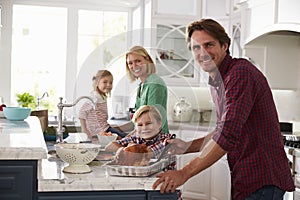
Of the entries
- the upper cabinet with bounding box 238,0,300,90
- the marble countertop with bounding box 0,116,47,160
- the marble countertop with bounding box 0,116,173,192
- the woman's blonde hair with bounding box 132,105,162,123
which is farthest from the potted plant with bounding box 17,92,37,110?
the woman's blonde hair with bounding box 132,105,162,123

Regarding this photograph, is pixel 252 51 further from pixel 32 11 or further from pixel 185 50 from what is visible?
pixel 32 11

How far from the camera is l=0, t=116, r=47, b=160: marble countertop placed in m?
1.85

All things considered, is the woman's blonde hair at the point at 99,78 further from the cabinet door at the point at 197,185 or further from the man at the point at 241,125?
the cabinet door at the point at 197,185

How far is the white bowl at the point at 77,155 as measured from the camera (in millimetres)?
1886

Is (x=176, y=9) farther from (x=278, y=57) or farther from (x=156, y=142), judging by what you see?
(x=156, y=142)

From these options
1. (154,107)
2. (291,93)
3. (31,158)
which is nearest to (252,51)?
(291,93)

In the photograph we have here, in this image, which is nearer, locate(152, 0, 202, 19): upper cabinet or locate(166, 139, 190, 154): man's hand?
locate(166, 139, 190, 154): man's hand

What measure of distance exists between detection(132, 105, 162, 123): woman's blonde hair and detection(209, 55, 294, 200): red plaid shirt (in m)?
0.26

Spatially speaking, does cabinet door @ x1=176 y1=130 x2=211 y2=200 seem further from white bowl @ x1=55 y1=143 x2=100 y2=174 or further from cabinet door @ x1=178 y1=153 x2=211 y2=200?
white bowl @ x1=55 y1=143 x2=100 y2=174

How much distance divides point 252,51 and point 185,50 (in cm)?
199

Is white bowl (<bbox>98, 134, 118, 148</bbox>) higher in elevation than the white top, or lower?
lower

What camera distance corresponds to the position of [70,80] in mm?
5496

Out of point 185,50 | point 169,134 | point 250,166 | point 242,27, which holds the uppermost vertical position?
point 242,27

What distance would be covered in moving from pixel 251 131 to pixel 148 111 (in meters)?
0.47
